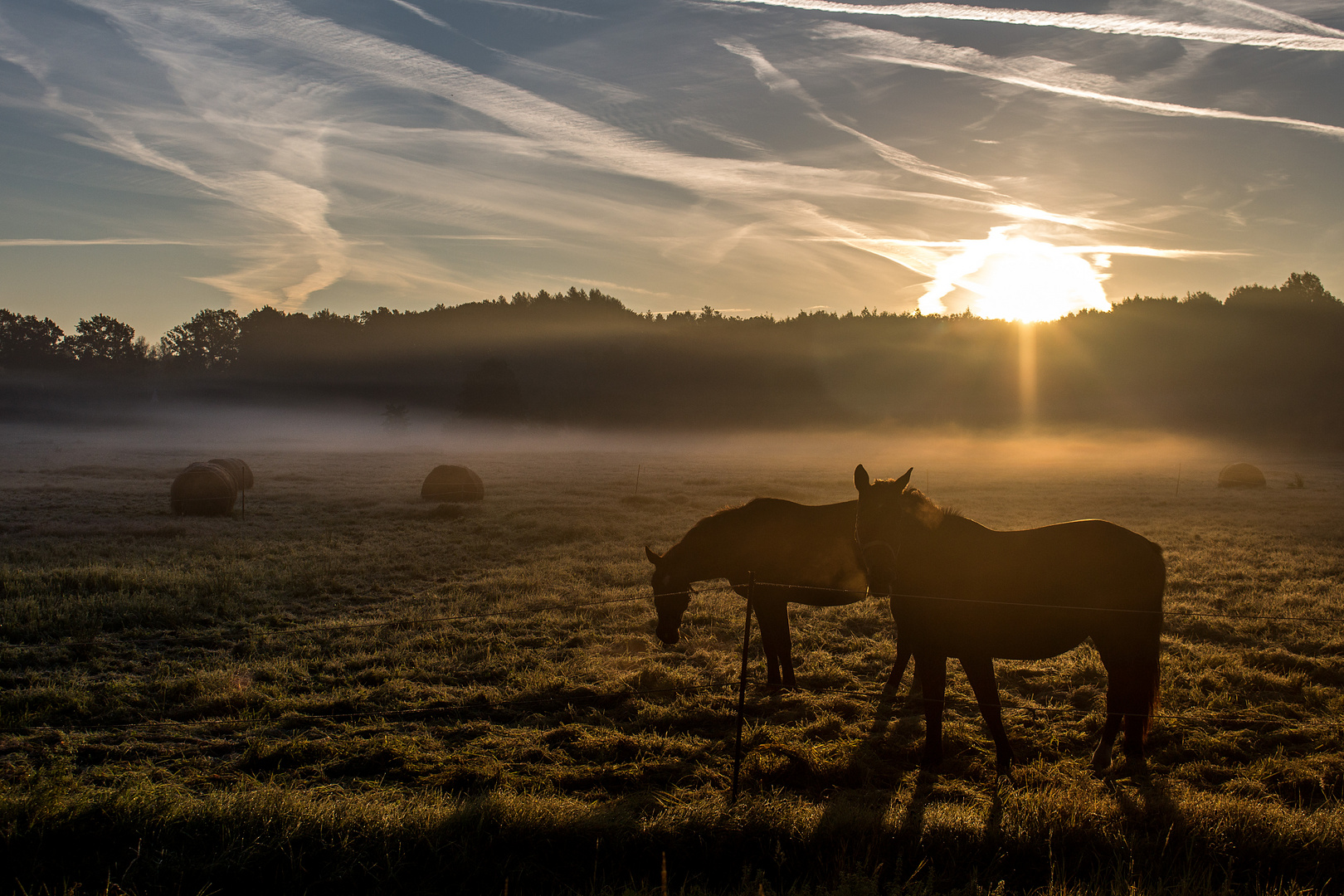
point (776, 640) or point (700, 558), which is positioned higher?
point (700, 558)

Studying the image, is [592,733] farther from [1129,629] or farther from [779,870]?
[1129,629]

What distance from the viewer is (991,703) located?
18.1ft

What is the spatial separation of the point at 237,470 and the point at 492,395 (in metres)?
51.9

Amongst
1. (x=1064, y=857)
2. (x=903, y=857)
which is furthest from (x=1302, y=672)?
(x=903, y=857)

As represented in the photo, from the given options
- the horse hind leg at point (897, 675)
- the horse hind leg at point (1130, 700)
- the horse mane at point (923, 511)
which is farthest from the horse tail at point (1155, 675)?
the horse hind leg at point (897, 675)

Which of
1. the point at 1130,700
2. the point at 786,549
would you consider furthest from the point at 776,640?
the point at 1130,700

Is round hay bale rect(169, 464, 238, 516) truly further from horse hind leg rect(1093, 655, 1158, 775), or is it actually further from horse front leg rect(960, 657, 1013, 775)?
horse hind leg rect(1093, 655, 1158, 775)

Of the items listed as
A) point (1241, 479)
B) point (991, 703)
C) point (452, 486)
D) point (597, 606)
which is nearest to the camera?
point (991, 703)

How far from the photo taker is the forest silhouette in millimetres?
78312

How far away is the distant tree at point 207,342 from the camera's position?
11431 cm

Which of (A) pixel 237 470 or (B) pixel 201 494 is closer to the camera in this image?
(B) pixel 201 494

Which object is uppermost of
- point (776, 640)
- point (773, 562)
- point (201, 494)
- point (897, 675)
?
point (773, 562)

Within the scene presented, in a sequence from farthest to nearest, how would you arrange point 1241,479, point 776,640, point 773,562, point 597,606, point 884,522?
point 1241,479 → point 597,606 → point 773,562 → point 776,640 → point 884,522

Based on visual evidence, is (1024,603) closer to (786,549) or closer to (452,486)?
(786,549)
